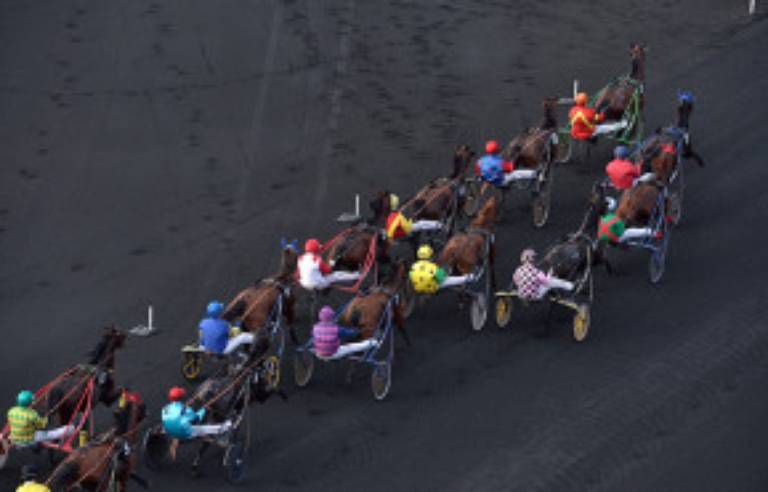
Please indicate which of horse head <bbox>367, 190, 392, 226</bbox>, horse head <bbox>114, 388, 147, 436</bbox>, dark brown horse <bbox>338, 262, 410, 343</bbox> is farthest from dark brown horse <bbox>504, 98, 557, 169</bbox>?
horse head <bbox>114, 388, 147, 436</bbox>

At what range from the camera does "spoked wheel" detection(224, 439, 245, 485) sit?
20203 mm

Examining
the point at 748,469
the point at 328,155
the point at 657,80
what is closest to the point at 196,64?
the point at 328,155

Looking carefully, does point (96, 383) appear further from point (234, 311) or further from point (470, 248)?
point (470, 248)

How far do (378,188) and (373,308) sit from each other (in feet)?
20.0

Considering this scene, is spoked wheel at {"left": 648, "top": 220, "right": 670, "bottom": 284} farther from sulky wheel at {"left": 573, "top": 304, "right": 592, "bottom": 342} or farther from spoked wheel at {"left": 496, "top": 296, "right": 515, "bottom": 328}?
spoked wheel at {"left": 496, "top": 296, "right": 515, "bottom": 328}

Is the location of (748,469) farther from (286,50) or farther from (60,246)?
(286,50)

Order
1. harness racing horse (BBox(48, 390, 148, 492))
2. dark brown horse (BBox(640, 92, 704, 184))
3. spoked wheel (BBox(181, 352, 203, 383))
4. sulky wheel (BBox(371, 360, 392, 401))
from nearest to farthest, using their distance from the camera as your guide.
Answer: harness racing horse (BBox(48, 390, 148, 492)) → sulky wheel (BBox(371, 360, 392, 401)) → spoked wheel (BBox(181, 352, 203, 383)) → dark brown horse (BBox(640, 92, 704, 184))

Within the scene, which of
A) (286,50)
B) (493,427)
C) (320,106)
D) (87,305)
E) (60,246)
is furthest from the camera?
(286,50)

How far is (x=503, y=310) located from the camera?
23875 millimetres

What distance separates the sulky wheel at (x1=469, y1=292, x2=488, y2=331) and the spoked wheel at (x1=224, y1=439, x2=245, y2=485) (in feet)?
16.1

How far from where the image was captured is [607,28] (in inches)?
1364

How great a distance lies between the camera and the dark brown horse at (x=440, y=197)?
83.6 feet

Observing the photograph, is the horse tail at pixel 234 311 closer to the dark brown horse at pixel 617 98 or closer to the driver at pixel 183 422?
the driver at pixel 183 422

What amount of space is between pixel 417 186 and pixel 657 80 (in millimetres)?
6621
